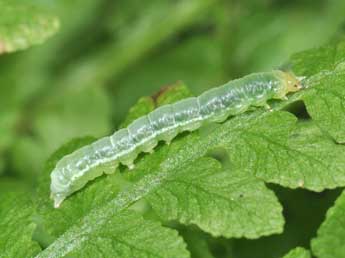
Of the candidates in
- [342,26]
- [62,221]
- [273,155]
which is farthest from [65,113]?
[273,155]

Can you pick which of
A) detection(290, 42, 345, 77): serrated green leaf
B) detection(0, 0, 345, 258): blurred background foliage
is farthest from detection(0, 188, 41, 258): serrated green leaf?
detection(0, 0, 345, 258): blurred background foliage

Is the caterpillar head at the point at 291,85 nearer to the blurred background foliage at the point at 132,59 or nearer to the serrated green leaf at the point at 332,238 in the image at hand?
the serrated green leaf at the point at 332,238

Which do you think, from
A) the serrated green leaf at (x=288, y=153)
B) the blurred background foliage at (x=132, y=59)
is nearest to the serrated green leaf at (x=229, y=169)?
the serrated green leaf at (x=288, y=153)

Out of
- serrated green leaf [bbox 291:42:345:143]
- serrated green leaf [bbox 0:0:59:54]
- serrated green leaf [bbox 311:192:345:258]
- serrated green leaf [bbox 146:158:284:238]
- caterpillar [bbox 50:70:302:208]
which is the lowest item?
serrated green leaf [bbox 311:192:345:258]

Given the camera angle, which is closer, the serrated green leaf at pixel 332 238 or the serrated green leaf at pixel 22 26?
the serrated green leaf at pixel 332 238

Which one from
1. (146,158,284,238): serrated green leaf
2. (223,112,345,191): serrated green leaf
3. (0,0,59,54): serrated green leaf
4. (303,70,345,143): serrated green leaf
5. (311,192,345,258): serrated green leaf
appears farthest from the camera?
(0,0,59,54): serrated green leaf

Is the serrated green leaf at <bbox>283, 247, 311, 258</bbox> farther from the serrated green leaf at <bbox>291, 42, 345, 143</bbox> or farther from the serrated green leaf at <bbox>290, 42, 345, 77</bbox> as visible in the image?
the serrated green leaf at <bbox>290, 42, 345, 77</bbox>
